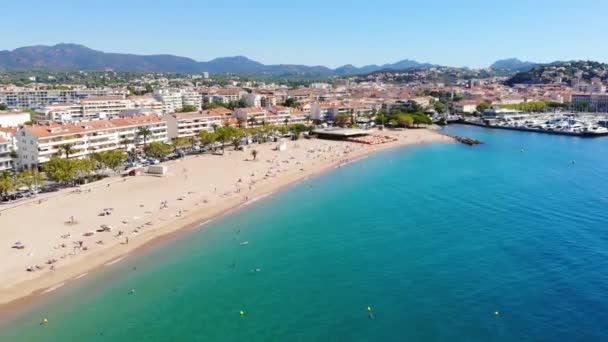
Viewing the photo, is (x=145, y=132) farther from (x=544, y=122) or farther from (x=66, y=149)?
(x=544, y=122)

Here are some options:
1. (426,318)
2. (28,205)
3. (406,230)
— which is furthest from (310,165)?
(426,318)

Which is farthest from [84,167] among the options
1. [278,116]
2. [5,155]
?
[278,116]

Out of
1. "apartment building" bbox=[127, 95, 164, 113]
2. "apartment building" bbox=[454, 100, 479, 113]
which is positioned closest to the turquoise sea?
"apartment building" bbox=[127, 95, 164, 113]

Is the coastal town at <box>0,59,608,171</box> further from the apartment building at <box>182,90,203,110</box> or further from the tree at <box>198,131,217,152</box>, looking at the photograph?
the tree at <box>198,131,217,152</box>

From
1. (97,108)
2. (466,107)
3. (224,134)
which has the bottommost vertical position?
(224,134)

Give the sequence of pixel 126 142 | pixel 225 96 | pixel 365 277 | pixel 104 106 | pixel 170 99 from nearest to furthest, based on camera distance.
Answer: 1. pixel 365 277
2. pixel 126 142
3. pixel 104 106
4. pixel 170 99
5. pixel 225 96

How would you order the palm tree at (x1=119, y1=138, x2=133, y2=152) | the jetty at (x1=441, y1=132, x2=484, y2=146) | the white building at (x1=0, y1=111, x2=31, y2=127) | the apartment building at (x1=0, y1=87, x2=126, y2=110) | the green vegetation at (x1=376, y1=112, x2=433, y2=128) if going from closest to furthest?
the palm tree at (x1=119, y1=138, x2=133, y2=152) < the white building at (x1=0, y1=111, x2=31, y2=127) < the jetty at (x1=441, y1=132, x2=484, y2=146) < the green vegetation at (x1=376, y1=112, x2=433, y2=128) < the apartment building at (x1=0, y1=87, x2=126, y2=110)
